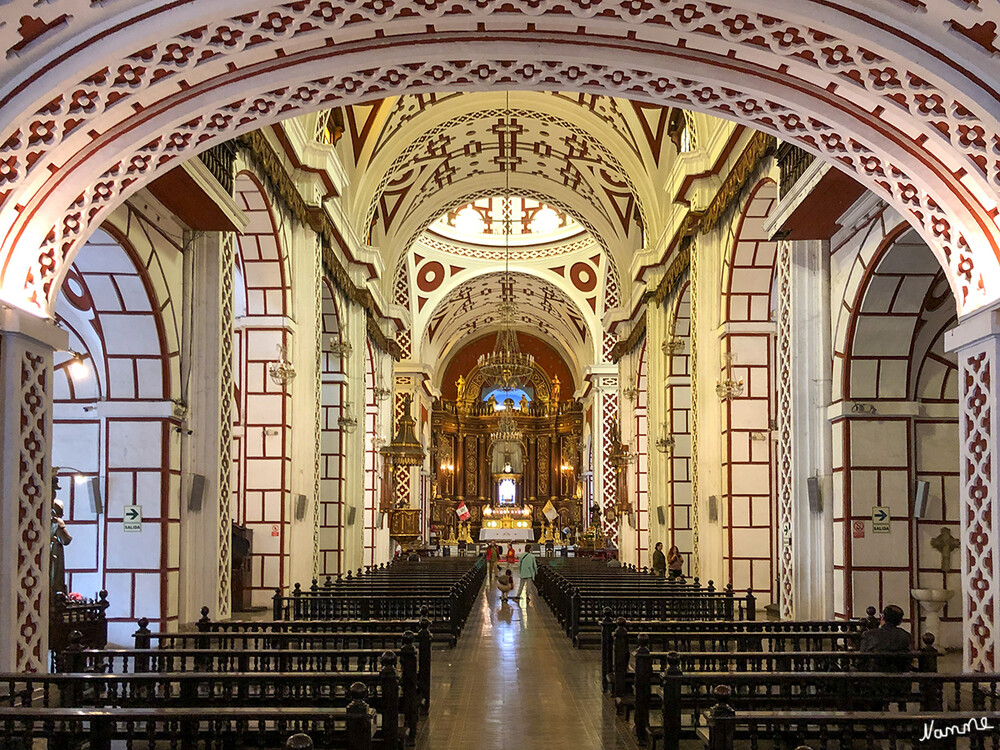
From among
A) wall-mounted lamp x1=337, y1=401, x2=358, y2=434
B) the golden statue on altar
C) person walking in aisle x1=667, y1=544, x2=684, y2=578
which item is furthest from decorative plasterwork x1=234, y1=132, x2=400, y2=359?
the golden statue on altar

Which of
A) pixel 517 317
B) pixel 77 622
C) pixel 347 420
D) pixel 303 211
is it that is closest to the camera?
pixel 77 622

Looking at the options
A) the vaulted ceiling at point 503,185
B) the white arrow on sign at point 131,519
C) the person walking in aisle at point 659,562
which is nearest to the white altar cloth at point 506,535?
the vaulted ceiling at point 503,185

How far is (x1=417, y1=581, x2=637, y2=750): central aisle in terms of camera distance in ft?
26.5

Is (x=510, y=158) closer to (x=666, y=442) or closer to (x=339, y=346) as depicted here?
(x=339, y=346)

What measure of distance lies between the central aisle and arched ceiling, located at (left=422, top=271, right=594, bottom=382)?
920 inches

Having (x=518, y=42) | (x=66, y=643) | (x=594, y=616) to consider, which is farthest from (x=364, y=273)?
(x=518, y=42)

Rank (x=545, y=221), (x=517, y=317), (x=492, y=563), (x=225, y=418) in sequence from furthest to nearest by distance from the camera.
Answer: (x=517, y=317) → (x=545, y=221) → (x=492, y=563) → (x=225, y=418)

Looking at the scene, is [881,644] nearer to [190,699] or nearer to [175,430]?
[190,699]

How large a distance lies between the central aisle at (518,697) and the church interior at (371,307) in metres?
0.08

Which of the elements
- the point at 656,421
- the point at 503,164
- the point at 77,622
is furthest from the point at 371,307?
the point at 77,622

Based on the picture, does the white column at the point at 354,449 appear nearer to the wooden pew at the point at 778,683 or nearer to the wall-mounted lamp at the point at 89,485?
the wall-mounted lamp at the point at 89,485

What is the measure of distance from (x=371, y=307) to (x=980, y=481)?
18.3m

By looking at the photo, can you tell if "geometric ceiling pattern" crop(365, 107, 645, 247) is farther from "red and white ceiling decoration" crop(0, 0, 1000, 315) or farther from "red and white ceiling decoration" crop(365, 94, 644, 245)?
"red and white ceiling decoration" crop(0, 0, 1000, 315)

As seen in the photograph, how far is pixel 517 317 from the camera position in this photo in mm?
44906
